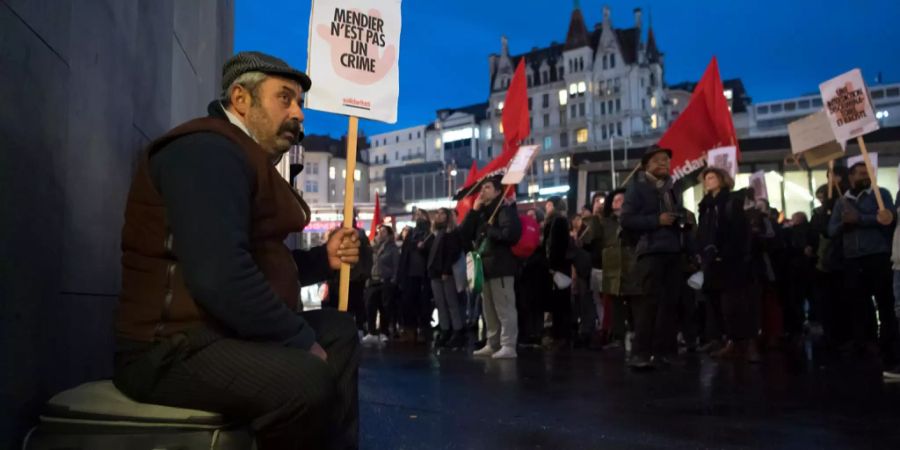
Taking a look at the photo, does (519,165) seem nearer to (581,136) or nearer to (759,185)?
(759,185)

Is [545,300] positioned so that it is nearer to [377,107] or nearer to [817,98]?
[377,107]

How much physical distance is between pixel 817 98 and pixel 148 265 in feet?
325

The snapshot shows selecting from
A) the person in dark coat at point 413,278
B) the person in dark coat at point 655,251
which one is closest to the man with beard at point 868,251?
the person in dark coat at point 655,251

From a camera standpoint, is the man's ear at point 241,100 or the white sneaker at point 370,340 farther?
the white sneaker at point 370,340

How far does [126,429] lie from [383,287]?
1187 cm

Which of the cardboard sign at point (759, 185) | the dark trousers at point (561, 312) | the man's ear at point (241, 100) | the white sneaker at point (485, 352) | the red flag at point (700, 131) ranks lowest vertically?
the white sneaker at point (485, 352)

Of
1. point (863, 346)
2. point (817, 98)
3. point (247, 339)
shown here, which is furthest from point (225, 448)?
point (817, 98)

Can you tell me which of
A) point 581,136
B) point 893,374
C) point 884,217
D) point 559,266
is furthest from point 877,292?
point 581,136

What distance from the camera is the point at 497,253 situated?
31.2 ft

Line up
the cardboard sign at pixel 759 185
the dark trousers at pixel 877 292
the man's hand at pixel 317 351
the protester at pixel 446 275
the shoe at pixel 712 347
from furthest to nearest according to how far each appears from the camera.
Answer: the cardboard sign at pixel 759 185, the protester at pixel 446 275, the shoe at pixel 712 347, the dark trousers at pixel 877 292, the man's hand at pixel 317 351

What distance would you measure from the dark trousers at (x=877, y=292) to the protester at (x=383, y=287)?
24.0 feet

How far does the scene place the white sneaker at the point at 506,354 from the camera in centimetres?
953

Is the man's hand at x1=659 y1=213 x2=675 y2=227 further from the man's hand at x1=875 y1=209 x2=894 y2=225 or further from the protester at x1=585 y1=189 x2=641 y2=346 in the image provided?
the man's hand at x1=875 y1=209 x2=894 y2=225

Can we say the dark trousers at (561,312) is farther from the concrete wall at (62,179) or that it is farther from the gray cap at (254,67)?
the gray cap at (254,67)
